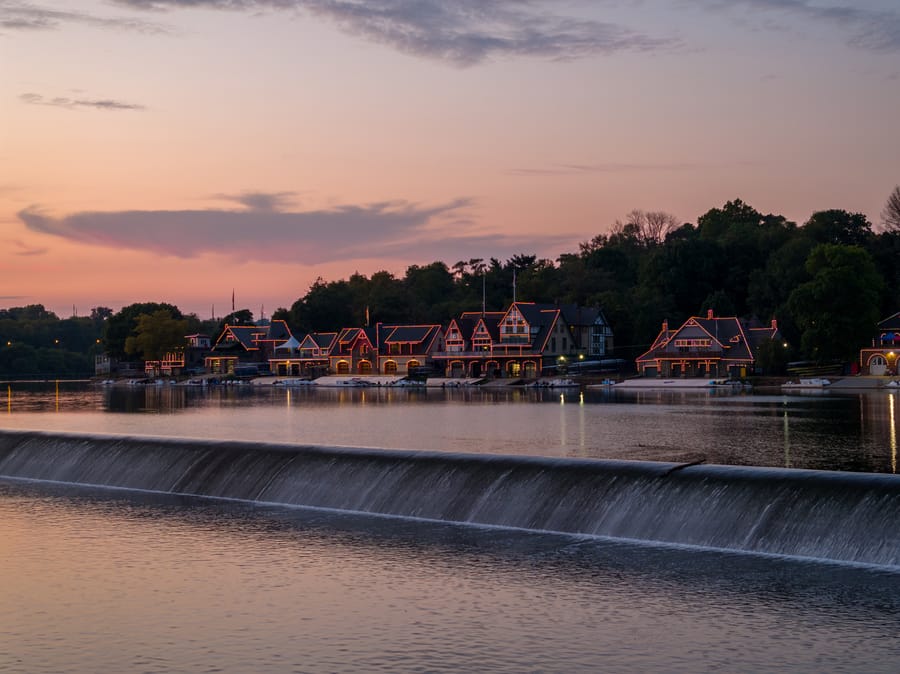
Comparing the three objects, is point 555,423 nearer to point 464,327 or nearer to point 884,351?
point 884,351

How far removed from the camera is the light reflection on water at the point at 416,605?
18484 millimetres

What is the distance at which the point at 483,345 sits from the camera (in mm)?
162000

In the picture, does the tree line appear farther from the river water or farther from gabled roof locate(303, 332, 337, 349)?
the river water

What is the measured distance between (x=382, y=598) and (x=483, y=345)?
458 ft

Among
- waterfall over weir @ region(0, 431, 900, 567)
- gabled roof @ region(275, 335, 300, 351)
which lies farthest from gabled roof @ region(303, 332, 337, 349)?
waterfall over weir @ region(0, 431, 900, 567)

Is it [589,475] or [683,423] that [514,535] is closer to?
[589,475]

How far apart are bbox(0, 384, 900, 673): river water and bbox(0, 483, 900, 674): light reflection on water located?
0.06m

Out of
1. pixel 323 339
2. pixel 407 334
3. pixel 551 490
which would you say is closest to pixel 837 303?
pixel 407 334

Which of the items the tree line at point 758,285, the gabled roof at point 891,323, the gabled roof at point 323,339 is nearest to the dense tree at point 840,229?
the tree line at point 758,285

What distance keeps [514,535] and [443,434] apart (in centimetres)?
3711

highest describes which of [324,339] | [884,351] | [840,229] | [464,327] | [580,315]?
[840,229]

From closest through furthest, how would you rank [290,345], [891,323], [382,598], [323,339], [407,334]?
A: [382,598]
[891,323]
[407,334]
[323,339]
[290,345]

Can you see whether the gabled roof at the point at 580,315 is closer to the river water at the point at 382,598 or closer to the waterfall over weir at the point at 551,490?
the waterfall over weir at the point at 551,490

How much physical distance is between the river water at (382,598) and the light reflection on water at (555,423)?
68.7ft
